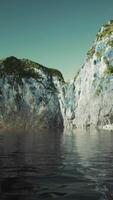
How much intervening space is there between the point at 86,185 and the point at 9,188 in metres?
5.38

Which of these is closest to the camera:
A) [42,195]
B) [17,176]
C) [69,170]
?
[42,195]

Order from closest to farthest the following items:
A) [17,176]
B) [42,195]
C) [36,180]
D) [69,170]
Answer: [42,195] → [36,180] → [17,176] → [69,170]

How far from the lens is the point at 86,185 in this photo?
2470cm

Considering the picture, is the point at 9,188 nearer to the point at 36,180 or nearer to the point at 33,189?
the point at 33,189

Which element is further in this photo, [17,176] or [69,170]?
[69,170]

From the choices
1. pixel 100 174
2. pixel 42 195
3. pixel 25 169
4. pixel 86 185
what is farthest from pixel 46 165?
pixel 42 195

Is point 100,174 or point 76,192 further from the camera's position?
point 100,174

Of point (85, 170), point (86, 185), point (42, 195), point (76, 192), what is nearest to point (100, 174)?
point (85, 170)

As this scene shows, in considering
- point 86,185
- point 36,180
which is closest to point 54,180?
point 36,180

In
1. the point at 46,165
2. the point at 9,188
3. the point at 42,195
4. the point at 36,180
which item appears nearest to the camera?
the point at 42,195

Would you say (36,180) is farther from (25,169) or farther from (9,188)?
(25,169)

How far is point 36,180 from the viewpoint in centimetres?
2669

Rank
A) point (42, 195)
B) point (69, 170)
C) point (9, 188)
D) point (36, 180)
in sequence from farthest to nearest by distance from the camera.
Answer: point (69, 170)
point (36, 180)
point (9, 188)
point (42, 195)

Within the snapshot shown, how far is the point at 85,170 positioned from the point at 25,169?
5575 millimetres
